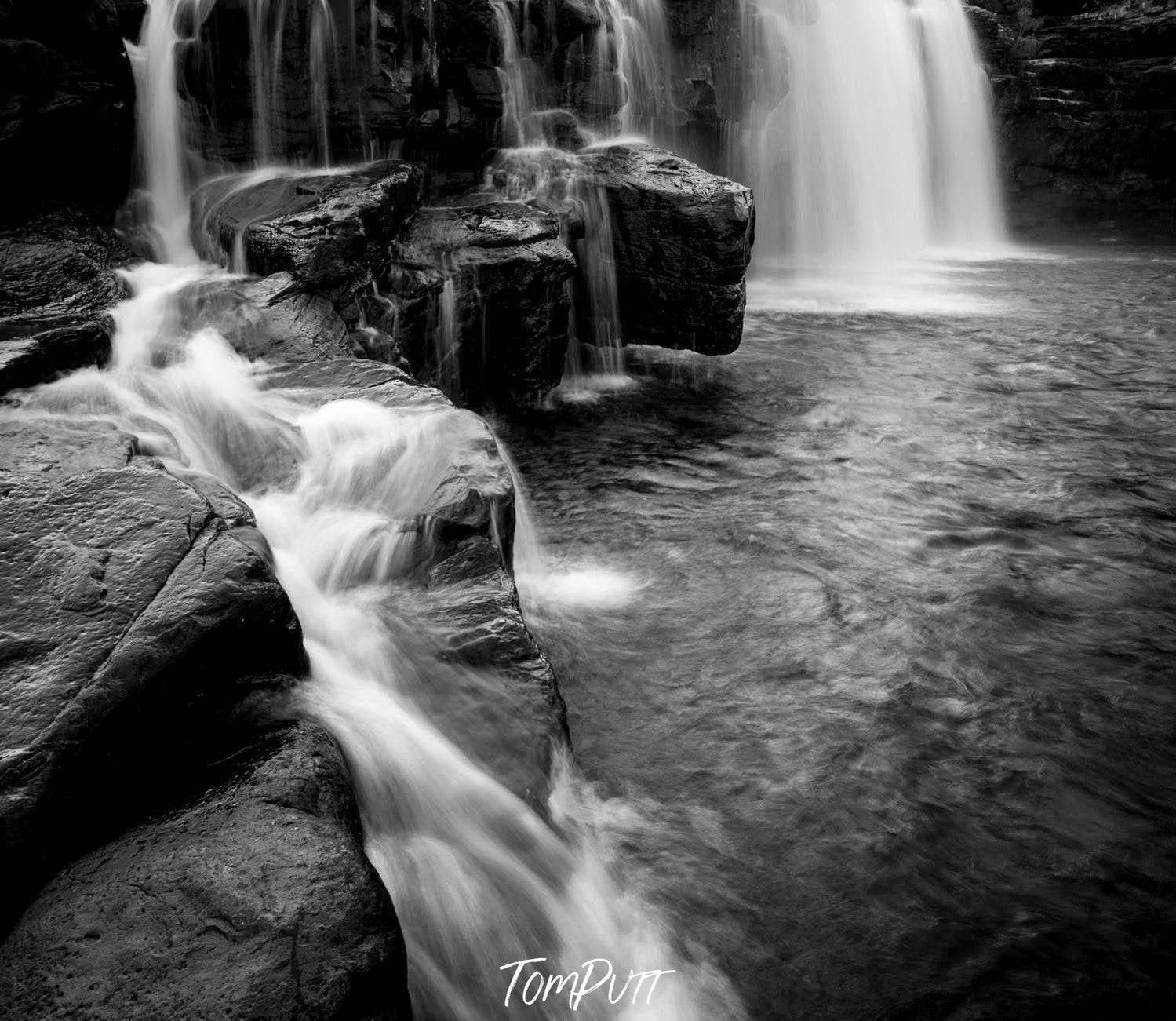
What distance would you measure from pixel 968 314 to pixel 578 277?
551 centimetres

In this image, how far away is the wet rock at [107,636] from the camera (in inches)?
106

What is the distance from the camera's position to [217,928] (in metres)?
2.43

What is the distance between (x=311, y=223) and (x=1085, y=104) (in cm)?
1612

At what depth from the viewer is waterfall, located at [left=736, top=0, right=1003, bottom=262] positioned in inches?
602

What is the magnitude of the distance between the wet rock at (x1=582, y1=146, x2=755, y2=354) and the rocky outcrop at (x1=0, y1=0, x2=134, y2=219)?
408cm

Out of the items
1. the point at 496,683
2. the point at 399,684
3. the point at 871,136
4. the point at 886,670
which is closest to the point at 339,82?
the point at 399,684

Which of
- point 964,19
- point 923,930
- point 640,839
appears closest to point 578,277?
point 640,839

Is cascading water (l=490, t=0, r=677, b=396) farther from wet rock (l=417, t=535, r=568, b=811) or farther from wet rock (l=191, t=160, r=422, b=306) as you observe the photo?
wet rock (l=417, t=535, r=568, b=811)

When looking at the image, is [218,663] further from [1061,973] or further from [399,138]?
[399,138]

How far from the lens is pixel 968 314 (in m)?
11.7

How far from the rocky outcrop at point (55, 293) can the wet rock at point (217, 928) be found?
11.2ft

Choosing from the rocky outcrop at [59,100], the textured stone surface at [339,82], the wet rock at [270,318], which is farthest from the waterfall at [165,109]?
the wet rock at [270,318]

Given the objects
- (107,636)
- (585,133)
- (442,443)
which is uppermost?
(585,133)

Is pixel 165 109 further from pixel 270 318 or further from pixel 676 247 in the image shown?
pixel 676 247
